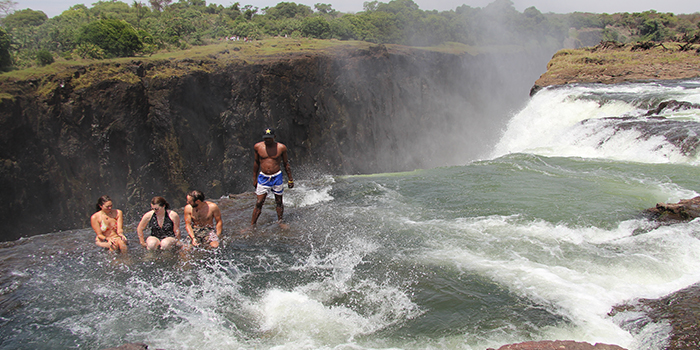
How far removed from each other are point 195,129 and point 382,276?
12.2m

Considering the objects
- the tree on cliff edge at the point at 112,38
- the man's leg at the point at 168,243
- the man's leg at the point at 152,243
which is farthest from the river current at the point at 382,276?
the tree on cliff edge at the point at 112,38

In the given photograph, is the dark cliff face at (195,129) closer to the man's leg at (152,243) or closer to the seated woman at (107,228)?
the seated woman at (107,228)

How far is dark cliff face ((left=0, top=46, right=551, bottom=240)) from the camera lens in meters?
11.9

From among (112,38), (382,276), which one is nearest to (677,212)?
(382,276)

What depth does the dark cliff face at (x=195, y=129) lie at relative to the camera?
39.1ft

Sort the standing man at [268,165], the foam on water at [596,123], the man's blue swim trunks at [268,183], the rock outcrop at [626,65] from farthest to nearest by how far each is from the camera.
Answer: the rock outcrop at [626,65] → the foam on water at [596,123] → the man's blue swim trunks at [268,183] → the standing man at [268,165]

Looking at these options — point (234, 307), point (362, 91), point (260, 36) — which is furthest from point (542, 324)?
point (260, 36)

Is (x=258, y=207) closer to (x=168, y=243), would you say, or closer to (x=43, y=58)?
(x=168, y=243)

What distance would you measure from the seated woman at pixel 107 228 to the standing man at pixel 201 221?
2.93 ft

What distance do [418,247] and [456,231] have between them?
81 centimetres

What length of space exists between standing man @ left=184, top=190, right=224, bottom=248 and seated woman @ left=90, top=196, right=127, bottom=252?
0.89 m

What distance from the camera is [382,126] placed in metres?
21.3

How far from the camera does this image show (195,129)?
14820 mm

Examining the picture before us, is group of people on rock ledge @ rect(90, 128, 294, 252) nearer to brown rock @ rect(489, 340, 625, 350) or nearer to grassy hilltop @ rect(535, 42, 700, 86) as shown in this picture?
brown rock @ rect(489, 340, 625, 350)
